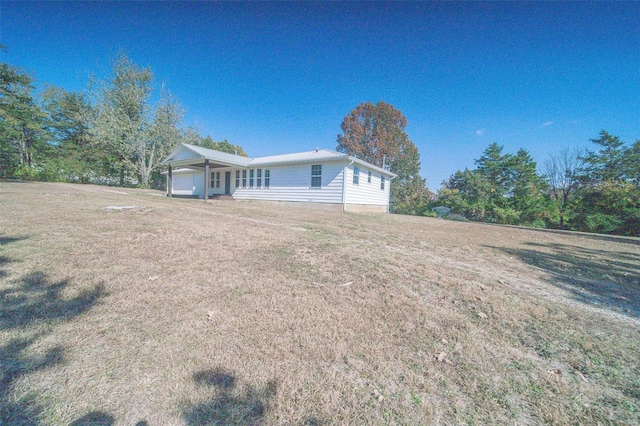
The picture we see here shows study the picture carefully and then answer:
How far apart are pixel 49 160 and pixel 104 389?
3111 centimetres

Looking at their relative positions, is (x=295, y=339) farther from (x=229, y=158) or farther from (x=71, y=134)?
(x=71, y=134)

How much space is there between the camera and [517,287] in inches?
138

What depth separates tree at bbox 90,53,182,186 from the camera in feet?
78.4

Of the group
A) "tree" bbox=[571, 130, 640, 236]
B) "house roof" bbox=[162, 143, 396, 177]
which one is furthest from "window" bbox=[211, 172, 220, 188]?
"tree" bbox=[571, 130, 640, 236]

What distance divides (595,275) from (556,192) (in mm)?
31205

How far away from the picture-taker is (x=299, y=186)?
50.4 feet

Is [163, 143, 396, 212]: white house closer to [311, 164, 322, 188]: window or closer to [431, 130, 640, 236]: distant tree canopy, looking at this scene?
[311, 164, 322, 188]: window

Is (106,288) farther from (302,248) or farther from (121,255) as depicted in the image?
(302,248)

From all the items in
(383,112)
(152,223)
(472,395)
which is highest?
(383,112)

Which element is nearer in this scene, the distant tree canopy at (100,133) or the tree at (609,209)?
the tree at (609,209)

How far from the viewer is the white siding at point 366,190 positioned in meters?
14.0

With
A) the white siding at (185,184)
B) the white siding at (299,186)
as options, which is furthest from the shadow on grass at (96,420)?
the white siding at (185,184)

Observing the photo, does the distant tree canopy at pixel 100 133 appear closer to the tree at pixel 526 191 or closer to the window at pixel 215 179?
the window at pixel 215 179

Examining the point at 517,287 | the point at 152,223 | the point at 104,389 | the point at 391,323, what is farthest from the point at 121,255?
the point at 517,287
